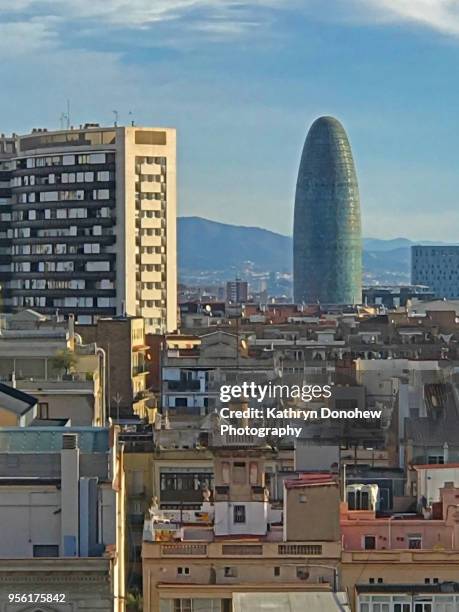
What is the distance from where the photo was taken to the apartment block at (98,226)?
14725 cm

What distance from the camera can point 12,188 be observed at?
15525 cm

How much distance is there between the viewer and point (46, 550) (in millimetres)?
33375

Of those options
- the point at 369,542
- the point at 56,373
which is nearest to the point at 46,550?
the point at 369,542

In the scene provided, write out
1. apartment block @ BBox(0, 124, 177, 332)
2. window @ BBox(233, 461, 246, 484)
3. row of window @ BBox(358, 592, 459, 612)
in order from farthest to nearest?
1. apartment block @ BBox(0, 124, 177, 332)
2. window @ BBox(233, 461, 246, 484)
3. row of window @ BBox(358, 592, 459, 612)

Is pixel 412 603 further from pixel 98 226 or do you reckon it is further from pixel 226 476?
pixel 98 226

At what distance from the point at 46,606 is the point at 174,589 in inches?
198

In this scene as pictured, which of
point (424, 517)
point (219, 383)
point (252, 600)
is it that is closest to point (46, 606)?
point (252, 600)

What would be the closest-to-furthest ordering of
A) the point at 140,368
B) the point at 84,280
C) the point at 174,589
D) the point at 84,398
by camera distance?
the point at 174,589 → the point at 84,398 → the point at 140,368 → the point at 84,280

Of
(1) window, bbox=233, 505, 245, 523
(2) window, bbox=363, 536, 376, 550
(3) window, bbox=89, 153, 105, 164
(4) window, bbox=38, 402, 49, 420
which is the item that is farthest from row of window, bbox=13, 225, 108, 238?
(2) window, bbox=363, 536, 376, 550

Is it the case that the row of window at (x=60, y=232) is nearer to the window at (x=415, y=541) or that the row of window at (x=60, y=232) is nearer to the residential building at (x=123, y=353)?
the residential building at (x=123, y=353)

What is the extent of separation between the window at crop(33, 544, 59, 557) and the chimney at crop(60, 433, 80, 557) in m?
0.15

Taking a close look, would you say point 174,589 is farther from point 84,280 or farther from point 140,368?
point 84,280

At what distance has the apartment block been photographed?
147 m

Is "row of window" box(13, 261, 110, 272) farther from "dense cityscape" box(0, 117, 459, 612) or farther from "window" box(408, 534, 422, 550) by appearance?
"window" box(408, 534, 422, 550)
